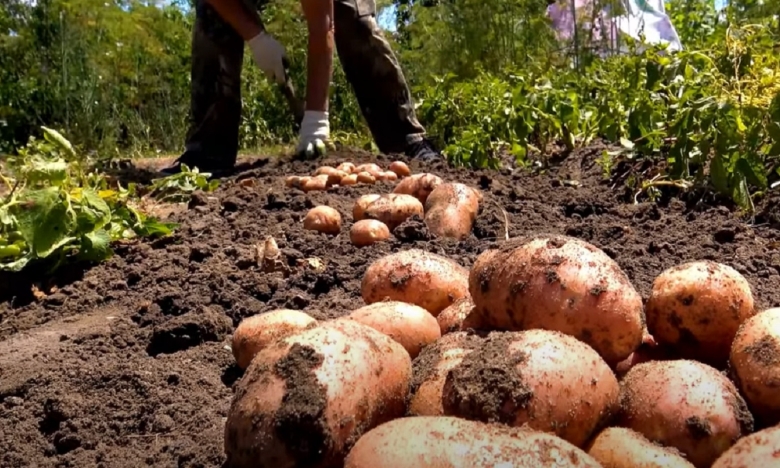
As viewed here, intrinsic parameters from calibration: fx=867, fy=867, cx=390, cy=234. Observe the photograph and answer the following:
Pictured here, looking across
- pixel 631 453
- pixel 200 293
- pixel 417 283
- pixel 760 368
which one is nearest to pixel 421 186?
pixel 200 293

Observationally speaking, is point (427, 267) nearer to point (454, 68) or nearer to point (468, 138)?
point (468, 138)

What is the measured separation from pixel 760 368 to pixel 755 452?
26 centimetres

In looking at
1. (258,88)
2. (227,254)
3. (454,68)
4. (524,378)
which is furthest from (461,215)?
(258,88)

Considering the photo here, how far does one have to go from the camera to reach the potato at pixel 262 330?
1953mm

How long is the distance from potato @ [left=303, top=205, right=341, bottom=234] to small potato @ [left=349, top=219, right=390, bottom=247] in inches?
9.0

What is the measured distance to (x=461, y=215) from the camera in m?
3.25

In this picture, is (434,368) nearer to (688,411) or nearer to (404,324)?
(404,324)

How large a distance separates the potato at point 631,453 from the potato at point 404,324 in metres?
0.45

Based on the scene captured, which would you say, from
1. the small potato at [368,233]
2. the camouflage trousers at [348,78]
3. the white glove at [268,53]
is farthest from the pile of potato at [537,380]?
the camouflage trousers at [348,78]

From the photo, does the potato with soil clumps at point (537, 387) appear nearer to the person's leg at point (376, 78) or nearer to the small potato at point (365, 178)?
the small potato at point (365, 178)

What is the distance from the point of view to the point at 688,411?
4.64 feet

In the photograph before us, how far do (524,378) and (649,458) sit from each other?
0.73 ft

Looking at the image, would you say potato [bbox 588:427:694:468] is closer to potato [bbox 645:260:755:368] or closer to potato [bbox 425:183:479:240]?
potato [bbox 645:260:755:368]

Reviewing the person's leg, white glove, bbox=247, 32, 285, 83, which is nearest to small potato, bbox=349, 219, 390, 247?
the person's leg
